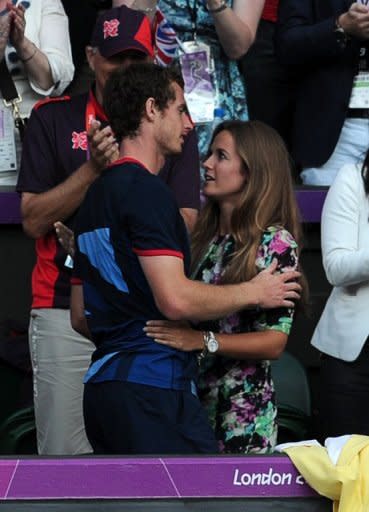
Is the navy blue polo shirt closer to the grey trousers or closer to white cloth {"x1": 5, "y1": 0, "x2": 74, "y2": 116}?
the grey trousers

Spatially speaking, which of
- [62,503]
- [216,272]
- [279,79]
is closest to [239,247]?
[216,272]

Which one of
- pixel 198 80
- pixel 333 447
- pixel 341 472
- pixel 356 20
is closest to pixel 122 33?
pixel 198 80

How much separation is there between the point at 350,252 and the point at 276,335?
2.41 ft

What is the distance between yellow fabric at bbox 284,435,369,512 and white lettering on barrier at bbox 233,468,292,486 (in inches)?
1.8

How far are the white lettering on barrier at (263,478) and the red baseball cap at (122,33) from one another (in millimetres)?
1770

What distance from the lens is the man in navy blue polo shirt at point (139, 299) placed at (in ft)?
11.6

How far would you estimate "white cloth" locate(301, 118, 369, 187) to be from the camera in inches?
232

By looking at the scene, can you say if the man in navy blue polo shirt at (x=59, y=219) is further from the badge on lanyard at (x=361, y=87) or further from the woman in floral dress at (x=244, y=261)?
the badge on lanyard at (x=361, y=87)

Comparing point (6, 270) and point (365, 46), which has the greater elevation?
point (365, 46)

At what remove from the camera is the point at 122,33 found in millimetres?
4527

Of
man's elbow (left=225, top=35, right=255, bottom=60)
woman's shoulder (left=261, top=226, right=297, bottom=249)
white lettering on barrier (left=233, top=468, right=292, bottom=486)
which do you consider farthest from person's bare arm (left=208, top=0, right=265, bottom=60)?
white lettering on barrier (left=233, top=468, right=292, bottom=486)

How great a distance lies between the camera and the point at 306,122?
5.99 meters

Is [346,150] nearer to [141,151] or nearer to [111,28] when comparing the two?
[111,28]

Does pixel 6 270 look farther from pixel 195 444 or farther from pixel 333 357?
pixel 195 444
